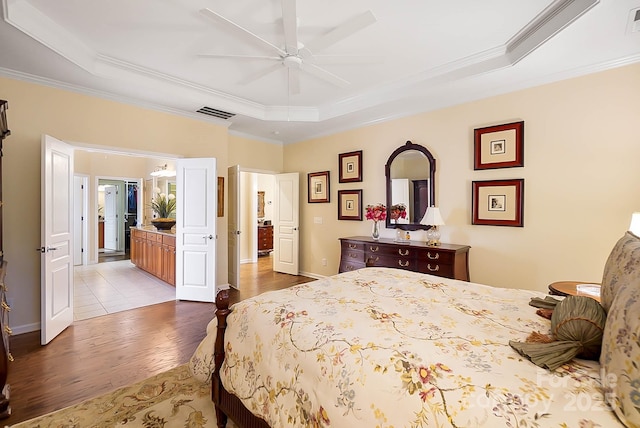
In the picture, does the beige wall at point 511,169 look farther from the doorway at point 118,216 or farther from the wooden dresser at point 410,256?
the doorway at point 118,216

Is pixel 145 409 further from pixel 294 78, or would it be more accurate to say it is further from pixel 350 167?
pixel 350 167

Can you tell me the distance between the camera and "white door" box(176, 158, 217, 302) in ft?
13.4

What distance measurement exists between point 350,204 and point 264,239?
12.7ft

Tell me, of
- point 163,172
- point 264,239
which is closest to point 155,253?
point 163,172

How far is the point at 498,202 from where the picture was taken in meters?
3.29

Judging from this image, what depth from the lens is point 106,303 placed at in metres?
4.01

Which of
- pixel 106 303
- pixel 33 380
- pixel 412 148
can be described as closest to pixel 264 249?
pixel 106 303

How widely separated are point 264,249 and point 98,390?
5888 millimetres

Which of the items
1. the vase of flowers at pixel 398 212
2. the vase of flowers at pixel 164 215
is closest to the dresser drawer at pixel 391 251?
the vase of flowers at pixel 398 212

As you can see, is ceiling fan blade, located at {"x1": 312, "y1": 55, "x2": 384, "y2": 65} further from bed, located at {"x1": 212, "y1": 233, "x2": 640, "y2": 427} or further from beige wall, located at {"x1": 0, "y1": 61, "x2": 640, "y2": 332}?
bed, located at {"x1": 212, "y1": 233, "x2": 640, "y2": 427}

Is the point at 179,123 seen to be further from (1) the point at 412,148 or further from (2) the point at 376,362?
(2) the point at 376,362

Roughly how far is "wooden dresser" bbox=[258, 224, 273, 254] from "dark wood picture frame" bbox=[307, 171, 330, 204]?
2.90 m

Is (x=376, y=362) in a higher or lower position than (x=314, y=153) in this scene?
lower

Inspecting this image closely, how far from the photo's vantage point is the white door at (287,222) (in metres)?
5.56
